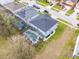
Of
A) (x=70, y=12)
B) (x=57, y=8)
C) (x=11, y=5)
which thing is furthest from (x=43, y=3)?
(x=11, y=5)

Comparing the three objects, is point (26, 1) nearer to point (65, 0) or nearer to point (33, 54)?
point (65, 0)

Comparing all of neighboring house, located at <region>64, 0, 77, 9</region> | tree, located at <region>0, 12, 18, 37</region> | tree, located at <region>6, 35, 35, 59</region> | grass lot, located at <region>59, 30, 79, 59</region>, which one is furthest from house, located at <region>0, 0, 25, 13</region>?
grass lot, located at <region>59, 30, 79, 59</region>

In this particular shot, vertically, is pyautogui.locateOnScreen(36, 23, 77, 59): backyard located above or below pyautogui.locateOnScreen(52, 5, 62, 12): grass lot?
above

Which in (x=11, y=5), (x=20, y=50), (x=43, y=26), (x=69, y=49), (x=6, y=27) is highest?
(x=20, y=50)

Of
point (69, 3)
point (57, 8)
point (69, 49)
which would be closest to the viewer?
point (69, 49)

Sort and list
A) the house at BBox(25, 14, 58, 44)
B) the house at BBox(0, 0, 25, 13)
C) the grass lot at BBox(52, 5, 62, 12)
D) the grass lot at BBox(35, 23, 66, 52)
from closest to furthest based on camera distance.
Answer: the grass lot at BBox(35, 23, 66, 52)
the house at BBox(25, 14, 58, 44)
the house at BBox(0, 0, 25, 13)
the grass lot at BBox(52, 5, 62, 12)

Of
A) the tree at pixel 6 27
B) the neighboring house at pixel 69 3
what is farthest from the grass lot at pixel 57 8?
the tree at pixel 6 27

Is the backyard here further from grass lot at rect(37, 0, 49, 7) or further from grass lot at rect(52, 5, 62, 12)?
grass lot at rect(37, 0, 49, 7)

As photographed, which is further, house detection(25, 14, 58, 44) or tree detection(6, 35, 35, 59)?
house detection(25, 14, 58, 44)

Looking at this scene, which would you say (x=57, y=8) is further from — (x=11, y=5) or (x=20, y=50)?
(x=20, y=50)
